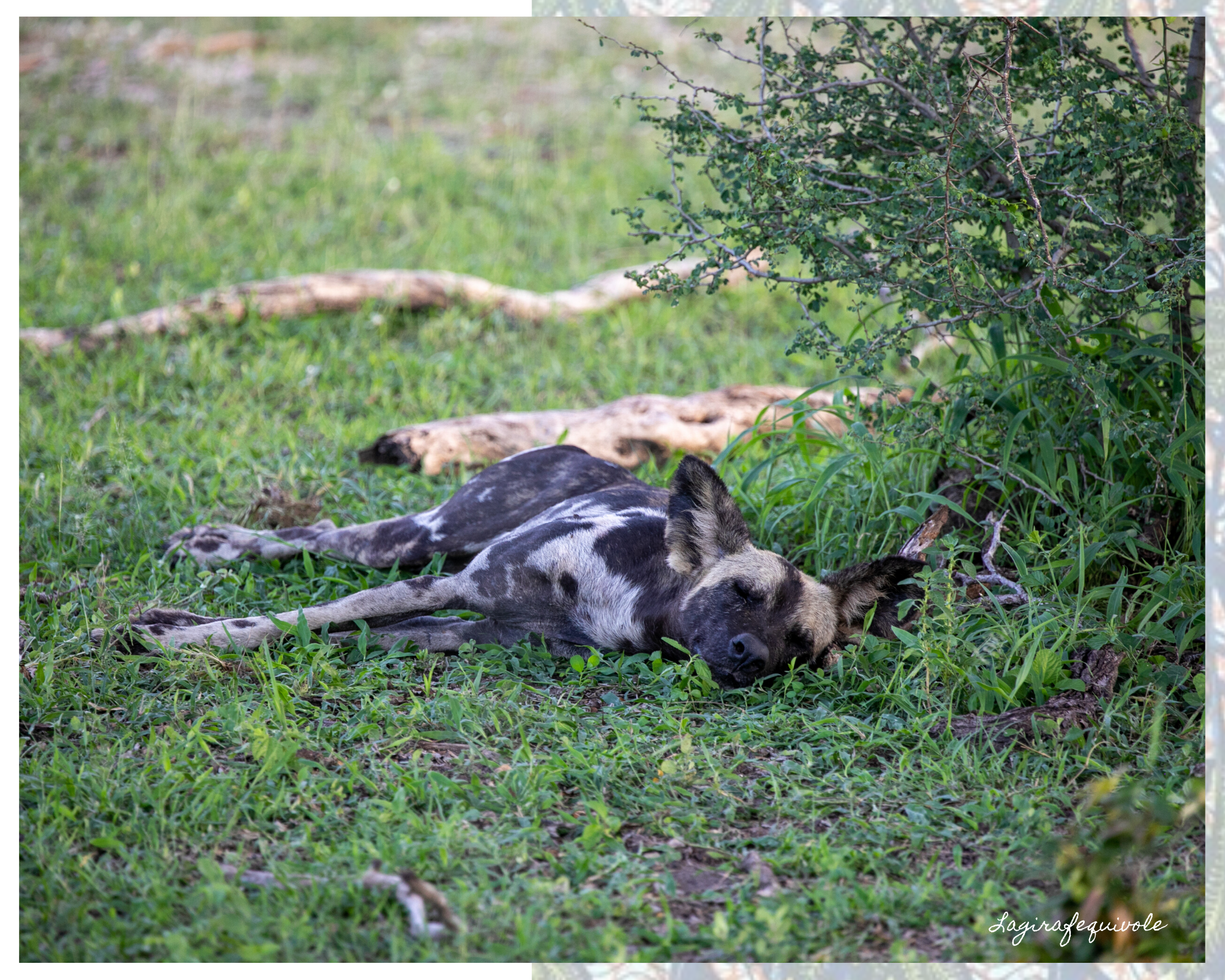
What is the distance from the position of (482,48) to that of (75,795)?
10574mm

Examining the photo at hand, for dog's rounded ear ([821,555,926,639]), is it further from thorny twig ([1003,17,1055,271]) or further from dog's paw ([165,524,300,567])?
dog's paw ([165,524,300,567])

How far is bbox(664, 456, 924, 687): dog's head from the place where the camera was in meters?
3.43

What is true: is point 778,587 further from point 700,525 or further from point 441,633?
point 441,633

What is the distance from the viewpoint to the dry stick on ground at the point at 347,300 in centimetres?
628

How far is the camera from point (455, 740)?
123 inches

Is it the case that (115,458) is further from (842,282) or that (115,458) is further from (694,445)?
(842,282)

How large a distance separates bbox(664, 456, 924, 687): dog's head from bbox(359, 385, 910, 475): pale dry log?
1.57 m

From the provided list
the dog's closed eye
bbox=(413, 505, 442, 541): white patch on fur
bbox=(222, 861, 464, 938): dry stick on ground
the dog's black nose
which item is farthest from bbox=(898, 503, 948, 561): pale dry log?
bbox=(222, 861, 464, 938): dry stick on ground

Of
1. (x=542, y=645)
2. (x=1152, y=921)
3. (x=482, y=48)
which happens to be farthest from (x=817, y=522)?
(x=482, y=48)

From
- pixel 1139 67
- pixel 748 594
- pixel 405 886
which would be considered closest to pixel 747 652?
pixel 748 594

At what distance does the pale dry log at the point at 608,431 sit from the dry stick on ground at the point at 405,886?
285cm

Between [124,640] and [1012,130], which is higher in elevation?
[1012,130]

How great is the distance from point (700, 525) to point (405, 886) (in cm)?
162

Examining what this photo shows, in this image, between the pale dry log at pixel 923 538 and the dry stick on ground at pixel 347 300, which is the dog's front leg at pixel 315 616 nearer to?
the pale dry log at pixel 923 538
